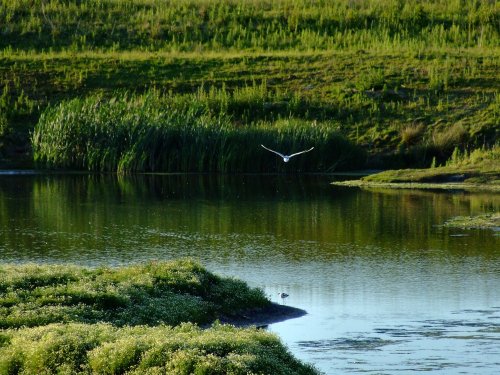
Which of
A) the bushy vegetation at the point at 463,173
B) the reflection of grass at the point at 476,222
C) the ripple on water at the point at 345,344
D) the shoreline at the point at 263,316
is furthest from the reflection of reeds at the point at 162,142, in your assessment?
the ripple on water at the point at 345,344

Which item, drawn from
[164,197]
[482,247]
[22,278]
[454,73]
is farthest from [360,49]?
[22,278]

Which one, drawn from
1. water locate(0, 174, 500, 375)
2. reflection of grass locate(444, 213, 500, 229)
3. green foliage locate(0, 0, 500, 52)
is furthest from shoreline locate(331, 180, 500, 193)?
green foliage locate(0, 0, 500, 52)

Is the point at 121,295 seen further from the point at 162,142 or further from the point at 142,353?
the point at 162,142

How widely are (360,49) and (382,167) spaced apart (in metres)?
13.8

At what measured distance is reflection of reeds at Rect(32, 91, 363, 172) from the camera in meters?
45.4

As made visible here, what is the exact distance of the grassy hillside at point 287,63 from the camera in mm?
49656

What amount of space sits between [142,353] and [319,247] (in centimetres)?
1353

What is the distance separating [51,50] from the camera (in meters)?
62.6

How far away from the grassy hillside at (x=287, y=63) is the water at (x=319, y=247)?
677cm

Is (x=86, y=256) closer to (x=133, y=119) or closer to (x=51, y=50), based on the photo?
(x=133, y=119)

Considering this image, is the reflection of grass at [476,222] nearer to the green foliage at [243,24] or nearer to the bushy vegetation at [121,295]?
the bushy vegetation at [121,295]

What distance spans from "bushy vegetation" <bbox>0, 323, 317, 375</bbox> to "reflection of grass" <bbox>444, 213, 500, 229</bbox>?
54.1ft

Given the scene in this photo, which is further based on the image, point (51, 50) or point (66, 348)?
point (51, 50)

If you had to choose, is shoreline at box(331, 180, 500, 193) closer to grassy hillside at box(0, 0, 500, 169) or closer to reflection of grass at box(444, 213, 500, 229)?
grassy hillside at box(0, 0, 500, 169)
